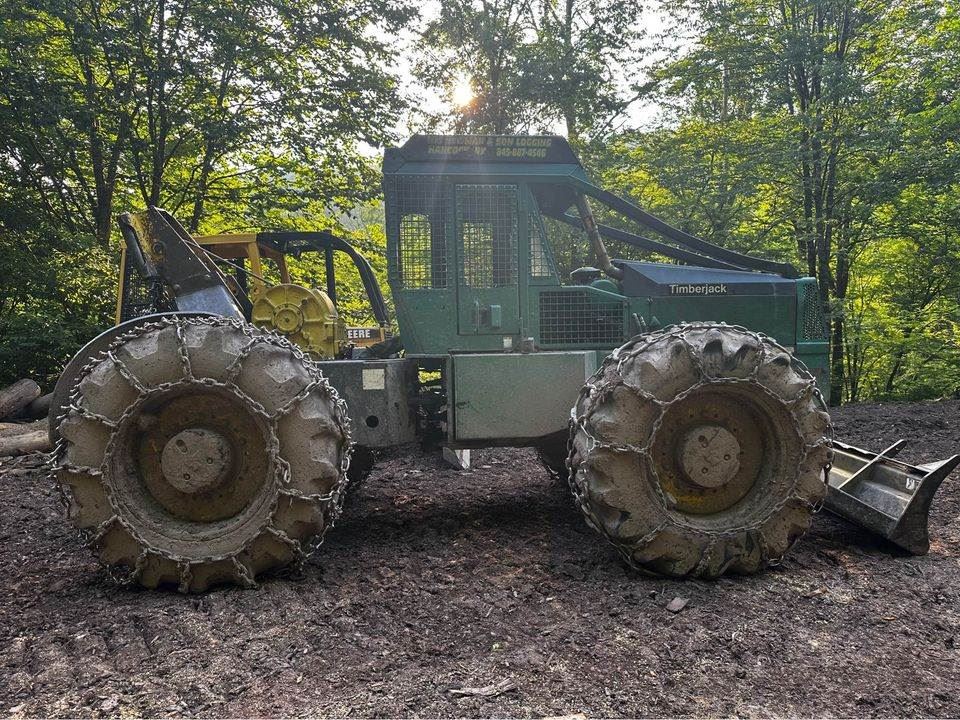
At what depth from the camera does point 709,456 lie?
3.82 m

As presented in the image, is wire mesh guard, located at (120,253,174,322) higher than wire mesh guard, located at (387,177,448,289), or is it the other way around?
wire mesh guard, located at (387,177,448,289)

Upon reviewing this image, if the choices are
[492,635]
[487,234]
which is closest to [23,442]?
[487,234]

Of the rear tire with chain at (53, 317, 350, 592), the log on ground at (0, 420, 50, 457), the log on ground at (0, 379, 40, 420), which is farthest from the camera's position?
the log on ground at (0, 379, 40, 420)

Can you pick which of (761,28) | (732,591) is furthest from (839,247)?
(732,591)

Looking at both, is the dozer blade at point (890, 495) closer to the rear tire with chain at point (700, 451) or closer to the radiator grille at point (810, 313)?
the rear tire with chain at point (700, 451)

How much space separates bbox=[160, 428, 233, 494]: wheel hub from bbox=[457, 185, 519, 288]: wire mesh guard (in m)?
1.88

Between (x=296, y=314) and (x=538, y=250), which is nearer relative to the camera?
(x=538, y=250)

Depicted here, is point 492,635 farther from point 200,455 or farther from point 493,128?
point 493,128

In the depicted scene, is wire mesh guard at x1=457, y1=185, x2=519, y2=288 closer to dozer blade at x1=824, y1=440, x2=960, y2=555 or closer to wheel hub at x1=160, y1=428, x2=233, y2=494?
wheel hub at x1=160, y1=428, x2=233, y2=494

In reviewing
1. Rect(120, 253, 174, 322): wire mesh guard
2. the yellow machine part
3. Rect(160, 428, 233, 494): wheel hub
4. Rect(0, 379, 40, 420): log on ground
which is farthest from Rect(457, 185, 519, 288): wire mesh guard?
Rect(0, 379, 40, 420): log on ground

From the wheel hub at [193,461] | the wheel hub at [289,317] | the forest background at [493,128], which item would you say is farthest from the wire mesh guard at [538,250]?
the forest background at [493,128]

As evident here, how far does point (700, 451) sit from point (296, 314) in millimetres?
4113

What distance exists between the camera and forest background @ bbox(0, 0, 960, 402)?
1102cm

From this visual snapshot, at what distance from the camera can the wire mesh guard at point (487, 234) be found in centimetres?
471
